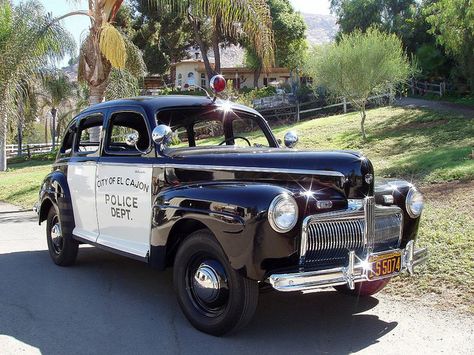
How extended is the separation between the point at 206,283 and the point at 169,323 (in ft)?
2.20

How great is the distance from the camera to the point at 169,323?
16.0 ft

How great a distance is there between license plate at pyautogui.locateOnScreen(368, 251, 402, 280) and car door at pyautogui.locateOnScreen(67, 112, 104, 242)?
10.4 feet

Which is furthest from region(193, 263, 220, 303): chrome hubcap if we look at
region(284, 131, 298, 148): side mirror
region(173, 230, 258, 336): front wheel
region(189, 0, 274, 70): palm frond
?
region(189, 0, 274, 70): palm frond

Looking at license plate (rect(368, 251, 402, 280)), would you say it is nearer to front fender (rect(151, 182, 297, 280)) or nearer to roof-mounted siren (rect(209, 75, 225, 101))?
front fender (rect(151, 182, 297, 280))

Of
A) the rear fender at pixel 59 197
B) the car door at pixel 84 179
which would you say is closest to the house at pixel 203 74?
the rear fender at pixel 59 197

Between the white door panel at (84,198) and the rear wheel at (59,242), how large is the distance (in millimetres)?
255

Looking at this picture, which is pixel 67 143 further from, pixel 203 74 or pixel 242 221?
pixel 203 74

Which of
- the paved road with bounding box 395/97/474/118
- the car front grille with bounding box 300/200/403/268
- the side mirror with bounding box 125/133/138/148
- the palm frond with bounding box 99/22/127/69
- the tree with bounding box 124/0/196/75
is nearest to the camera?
the car front grille with bounding box 300/200/403/268

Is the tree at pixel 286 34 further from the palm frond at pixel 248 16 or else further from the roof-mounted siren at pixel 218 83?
the roof-mounted siren at pixel 218 83

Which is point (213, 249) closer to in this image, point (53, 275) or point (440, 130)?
point (53, 275)

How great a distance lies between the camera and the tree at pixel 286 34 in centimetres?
4362

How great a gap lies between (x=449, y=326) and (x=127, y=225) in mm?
3123

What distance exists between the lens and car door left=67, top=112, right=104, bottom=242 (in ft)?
20.2

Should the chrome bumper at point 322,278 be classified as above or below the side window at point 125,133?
below
